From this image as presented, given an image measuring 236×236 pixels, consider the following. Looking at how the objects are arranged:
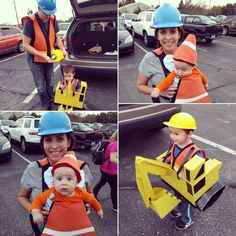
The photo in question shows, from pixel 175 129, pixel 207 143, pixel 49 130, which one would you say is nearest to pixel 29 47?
pixel 49 130

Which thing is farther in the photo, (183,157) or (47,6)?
(47,6)

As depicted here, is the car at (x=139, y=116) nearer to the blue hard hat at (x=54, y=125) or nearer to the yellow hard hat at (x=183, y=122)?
the yellow hard hat at (x=183, y=122)

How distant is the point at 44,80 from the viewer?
4.92 ft

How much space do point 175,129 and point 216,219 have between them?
22.7 inches

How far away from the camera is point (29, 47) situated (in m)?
1.32

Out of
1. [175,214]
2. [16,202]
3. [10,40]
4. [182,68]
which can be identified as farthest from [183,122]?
[10,40]

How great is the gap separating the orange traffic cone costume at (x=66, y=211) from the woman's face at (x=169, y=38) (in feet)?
1.78

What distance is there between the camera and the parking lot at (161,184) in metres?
1.30

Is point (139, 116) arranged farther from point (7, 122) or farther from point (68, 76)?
point (7, 122)

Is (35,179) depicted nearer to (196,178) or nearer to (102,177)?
(102,177)

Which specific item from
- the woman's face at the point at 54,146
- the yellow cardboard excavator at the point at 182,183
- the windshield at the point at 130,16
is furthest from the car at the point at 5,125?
the windshield at the point at 130,16

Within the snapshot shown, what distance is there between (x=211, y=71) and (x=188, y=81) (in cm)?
192

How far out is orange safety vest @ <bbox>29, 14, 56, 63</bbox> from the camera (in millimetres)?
1302

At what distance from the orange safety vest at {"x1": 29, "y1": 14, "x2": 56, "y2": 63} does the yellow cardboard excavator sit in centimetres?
73
